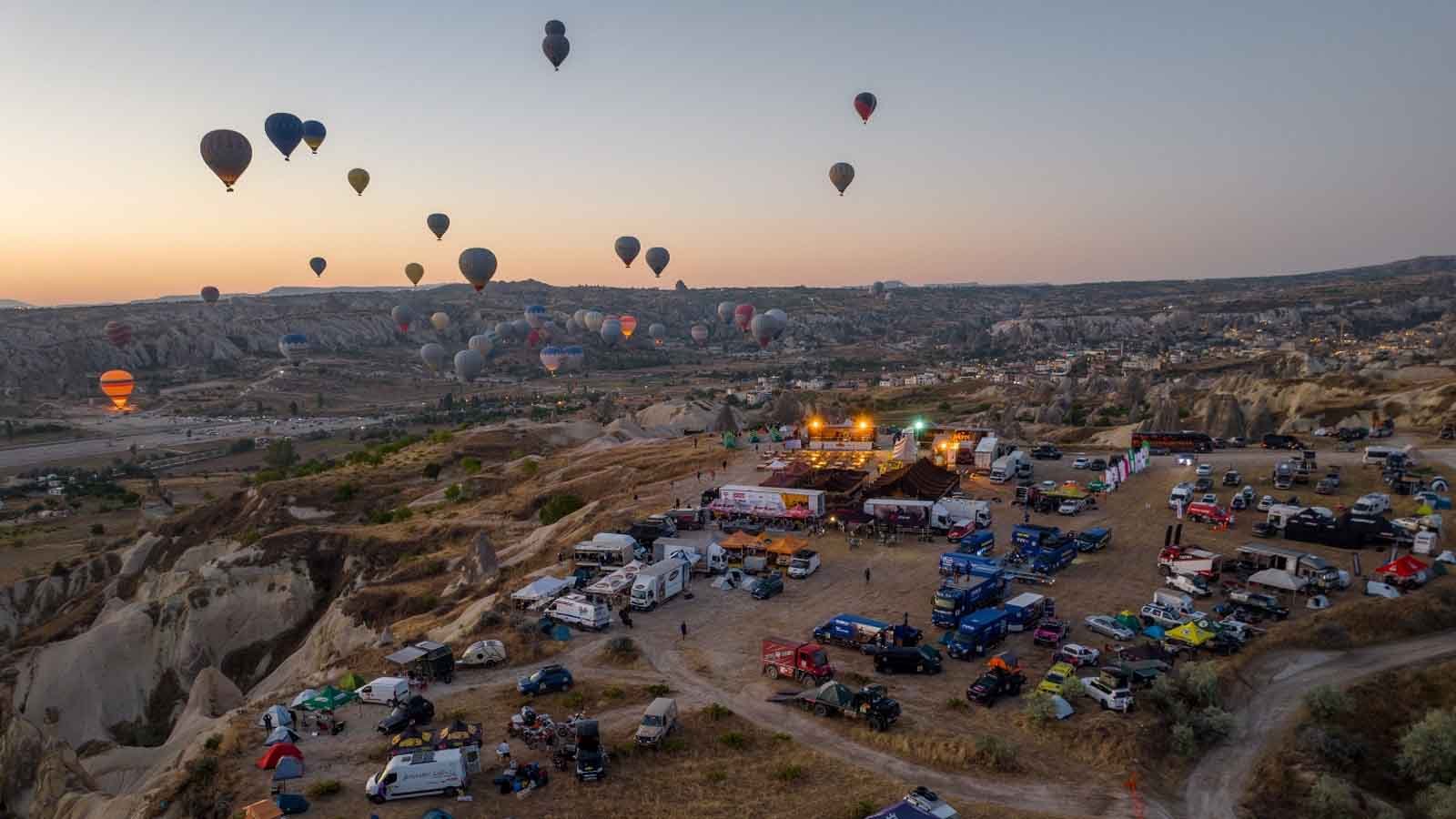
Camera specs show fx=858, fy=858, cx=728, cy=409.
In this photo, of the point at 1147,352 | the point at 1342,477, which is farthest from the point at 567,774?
the point at 1147,352

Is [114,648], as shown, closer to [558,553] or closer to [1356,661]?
[558,553]

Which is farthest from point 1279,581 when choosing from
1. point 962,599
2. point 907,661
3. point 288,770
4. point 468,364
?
point 468,364

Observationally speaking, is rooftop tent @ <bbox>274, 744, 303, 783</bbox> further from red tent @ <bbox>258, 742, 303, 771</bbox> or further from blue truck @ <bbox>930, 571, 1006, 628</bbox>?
blue truck @ <bbox>930, 571, 1006, 628</bbox>

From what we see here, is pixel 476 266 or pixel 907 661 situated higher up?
pixel 476 266

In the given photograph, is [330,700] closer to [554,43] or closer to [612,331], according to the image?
[554,43]

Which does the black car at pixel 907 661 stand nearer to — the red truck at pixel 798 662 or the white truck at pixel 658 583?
the red truck at pixel 798 662

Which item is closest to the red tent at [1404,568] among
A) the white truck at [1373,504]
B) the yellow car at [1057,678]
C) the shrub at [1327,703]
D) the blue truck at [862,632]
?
the white truck at [1373,504]

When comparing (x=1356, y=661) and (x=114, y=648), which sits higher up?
(x=1356, y=661)

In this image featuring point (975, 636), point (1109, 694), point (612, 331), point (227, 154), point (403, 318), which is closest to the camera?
point (1109, 694)
